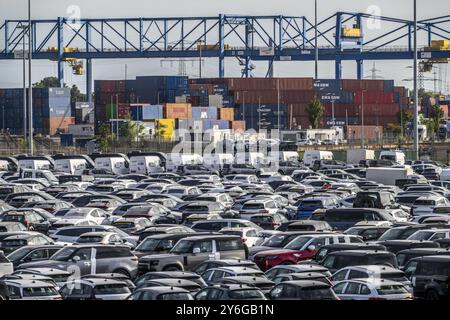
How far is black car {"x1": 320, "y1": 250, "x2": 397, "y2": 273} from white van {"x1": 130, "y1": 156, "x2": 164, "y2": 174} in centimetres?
3330

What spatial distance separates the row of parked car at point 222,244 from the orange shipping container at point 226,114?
54.4m

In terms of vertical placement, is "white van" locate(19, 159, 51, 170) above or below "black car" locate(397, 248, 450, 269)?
below

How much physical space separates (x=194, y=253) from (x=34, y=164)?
29.1 meters

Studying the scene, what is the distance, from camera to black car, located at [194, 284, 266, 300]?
11.0m

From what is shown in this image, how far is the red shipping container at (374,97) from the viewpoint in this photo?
102 metres

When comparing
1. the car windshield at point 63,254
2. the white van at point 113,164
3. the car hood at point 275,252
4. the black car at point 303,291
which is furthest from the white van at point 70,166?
the black car at point 303,291

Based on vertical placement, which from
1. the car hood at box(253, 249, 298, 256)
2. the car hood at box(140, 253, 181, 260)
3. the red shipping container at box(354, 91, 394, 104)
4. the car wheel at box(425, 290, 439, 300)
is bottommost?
the car hood at box(253, 249, 298, 256)

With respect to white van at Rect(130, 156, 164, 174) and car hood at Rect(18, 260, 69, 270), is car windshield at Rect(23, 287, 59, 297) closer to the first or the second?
car hood at Rect(18, 260, 69, 270)

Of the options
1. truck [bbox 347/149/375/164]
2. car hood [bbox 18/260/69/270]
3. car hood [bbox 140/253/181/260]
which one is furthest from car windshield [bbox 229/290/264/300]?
truck [bbox 347/149/375/164]

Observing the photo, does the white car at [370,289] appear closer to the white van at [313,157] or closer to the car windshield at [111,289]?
the car windshield at [111,289]

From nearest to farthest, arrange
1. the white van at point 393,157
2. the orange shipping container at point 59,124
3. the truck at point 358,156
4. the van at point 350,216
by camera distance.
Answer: the van at point 350,216 → the white van at point 393,157 → the truck at point 358,156 → the orange shipping container at point 59,124

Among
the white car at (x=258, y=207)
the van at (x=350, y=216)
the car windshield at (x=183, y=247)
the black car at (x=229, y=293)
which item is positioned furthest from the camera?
the white car at (x=258, y=207)
